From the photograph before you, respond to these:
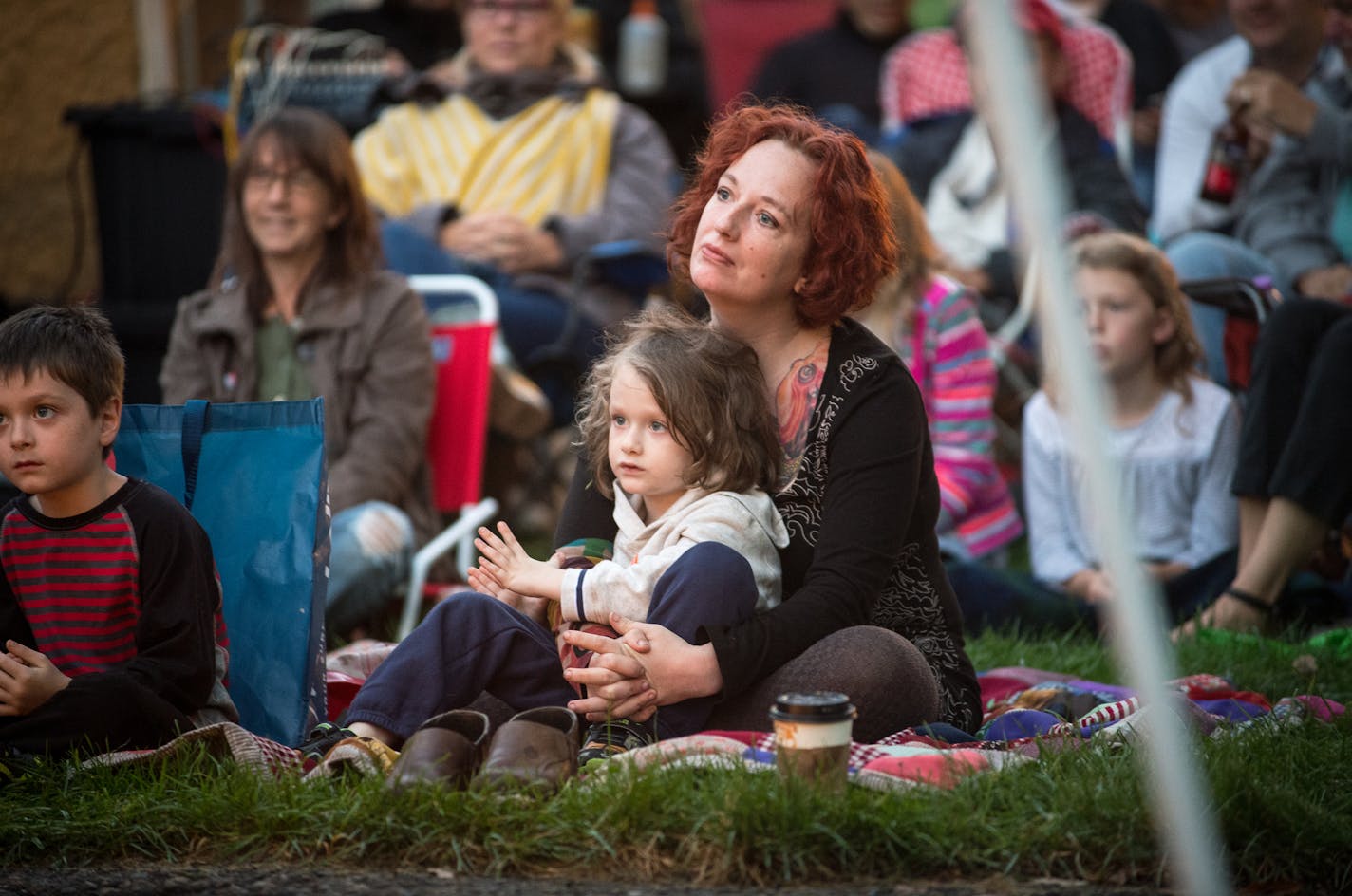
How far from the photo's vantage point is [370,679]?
116 inches

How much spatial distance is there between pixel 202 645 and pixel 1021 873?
1.40 meters

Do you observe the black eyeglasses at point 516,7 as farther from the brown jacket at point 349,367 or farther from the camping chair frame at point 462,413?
the brown jacket at point 349,367

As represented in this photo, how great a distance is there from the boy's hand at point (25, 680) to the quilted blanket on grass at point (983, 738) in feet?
0.44

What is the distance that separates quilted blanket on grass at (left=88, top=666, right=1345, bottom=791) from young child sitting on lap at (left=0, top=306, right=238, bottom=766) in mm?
104

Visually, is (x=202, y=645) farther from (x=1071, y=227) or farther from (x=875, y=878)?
(x=1071, y=227)

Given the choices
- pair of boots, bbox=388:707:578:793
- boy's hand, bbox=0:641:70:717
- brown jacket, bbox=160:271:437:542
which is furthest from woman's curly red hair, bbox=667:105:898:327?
brown jacket, bbox=160:271:437:542

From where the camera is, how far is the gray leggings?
9.17 feet

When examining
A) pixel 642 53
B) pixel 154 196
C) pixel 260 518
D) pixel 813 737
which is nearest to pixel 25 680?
pixel 260 518

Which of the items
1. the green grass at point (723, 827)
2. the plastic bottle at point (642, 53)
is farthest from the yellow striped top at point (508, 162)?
the green grass at point (723, 827)

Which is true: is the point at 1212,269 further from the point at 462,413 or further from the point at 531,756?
the point at 531,756

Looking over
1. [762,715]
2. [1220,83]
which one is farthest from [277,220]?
[1220,83]

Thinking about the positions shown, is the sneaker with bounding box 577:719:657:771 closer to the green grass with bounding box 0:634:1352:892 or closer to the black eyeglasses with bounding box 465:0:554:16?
the green grass with bounding box 0:634:1352:892

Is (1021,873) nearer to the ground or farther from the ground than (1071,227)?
nearer to the ground

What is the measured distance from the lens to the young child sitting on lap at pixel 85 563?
113 inches
